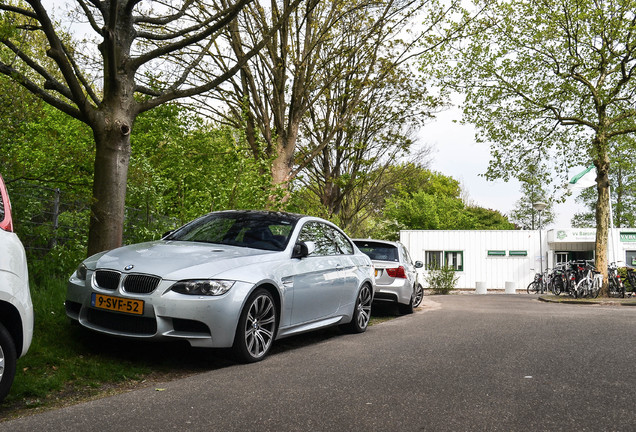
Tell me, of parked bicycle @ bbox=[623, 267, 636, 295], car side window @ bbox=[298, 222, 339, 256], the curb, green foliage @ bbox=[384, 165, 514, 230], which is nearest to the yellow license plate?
car side window @ bbox=[298, 222, 339, 256]

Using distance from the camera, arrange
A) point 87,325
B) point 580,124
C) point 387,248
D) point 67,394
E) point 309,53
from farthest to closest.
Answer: point 580,124 → point 309,53 → point 387,248 → point 87,325 → point 67,394

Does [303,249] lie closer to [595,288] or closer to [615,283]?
[595,288]

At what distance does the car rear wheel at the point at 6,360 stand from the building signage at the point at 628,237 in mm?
42217

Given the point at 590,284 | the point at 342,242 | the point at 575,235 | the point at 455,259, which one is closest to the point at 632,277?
the point at 590,284

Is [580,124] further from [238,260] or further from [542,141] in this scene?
[238,260]

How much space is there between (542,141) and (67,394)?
24335 mm

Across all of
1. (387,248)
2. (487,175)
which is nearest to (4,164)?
(387,248)

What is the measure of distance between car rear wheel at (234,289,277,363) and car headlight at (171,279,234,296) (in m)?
0.36

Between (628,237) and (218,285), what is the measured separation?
40.3 meters

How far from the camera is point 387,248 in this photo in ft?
43.0

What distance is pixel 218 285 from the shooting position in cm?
585

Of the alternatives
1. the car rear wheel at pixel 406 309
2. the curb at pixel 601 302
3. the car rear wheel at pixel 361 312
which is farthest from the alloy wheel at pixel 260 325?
the curb at pixel 601 302

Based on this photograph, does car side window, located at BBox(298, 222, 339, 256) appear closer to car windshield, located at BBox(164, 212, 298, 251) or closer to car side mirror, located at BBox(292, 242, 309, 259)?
car windshield, located at BBox(164, 212, 298, 251)

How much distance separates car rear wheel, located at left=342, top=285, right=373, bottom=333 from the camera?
8.95m
